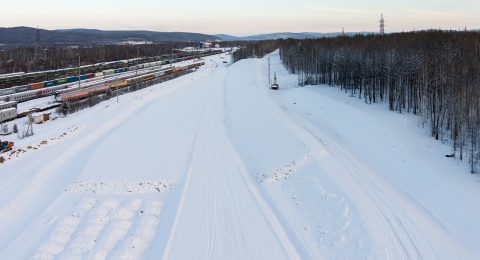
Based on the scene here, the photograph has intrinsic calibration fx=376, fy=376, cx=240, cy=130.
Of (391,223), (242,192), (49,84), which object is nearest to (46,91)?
(49,84)

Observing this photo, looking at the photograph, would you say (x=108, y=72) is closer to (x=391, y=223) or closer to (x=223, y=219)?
(x=223, y=219)

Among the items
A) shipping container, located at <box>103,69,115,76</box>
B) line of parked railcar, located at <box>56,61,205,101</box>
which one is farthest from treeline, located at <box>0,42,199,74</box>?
line of parked railcar, located at <box>56,61,205,101</box>

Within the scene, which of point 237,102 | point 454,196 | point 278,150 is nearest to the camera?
point 454,196

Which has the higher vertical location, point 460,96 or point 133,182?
point 460,96

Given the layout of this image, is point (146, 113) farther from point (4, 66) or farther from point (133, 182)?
point (4, 66)

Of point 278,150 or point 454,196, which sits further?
point 278,150

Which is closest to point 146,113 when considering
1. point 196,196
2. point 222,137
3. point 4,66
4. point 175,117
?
point 175,117

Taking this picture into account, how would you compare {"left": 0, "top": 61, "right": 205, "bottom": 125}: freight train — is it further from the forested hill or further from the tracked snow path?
the forested hill
